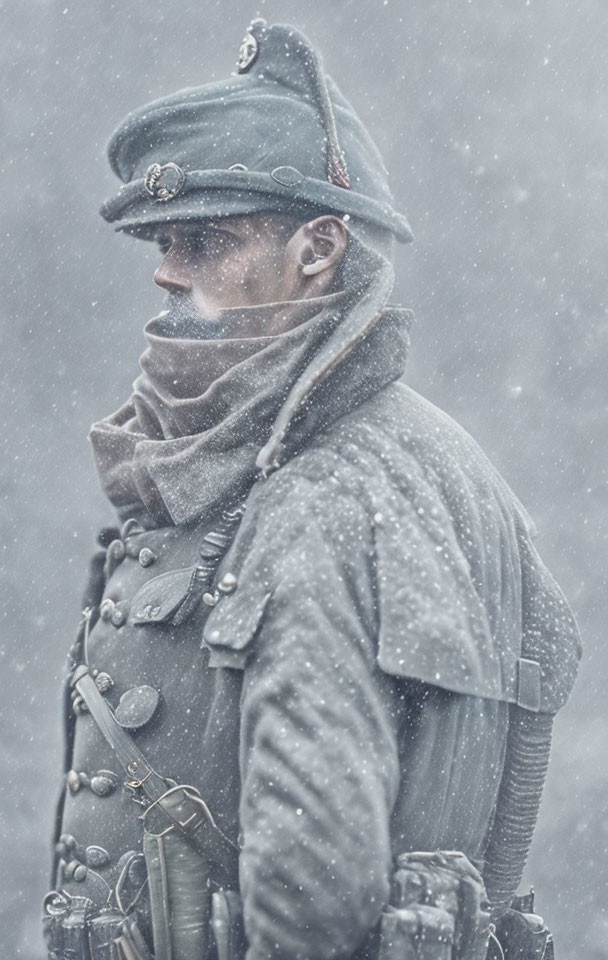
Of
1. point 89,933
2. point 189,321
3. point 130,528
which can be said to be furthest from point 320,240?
point 89,933

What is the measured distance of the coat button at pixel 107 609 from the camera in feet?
14.0

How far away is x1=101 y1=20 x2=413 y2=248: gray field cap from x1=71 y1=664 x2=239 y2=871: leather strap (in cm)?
139

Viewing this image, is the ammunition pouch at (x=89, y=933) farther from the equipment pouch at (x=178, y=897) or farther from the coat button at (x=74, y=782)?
the coat button at (x=74, y=782)

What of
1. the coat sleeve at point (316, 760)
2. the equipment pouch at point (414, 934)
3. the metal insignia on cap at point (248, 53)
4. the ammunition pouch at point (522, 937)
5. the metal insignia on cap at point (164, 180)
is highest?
the metal insignia on cap at point (248, 53)

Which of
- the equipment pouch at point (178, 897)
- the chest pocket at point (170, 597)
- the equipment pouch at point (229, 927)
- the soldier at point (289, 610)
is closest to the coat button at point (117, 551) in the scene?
the soldier at point (289, 610)

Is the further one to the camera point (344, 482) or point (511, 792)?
point (511, 792)

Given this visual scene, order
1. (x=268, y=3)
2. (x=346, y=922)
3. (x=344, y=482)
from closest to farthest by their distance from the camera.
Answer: (x=346, y=922)
(x=344, y=482)
(x=268, y=3)

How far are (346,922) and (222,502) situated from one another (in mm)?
1139

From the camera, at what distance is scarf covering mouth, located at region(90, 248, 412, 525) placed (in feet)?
13.1

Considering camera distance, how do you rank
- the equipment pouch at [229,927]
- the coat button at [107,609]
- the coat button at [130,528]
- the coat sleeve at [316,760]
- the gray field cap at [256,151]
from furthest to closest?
the coat button at [130,528] → the coat button at [107,609] → the gray field cap at [256,151] → the equipment pouch at [229,927] → the coat sleeve at [316,760]

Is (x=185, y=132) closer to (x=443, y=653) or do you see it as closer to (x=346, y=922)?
(x=443, y=653)

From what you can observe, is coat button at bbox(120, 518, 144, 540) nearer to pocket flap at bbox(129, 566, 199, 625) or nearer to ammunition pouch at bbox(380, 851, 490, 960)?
pocket flap at bbox(129, 566, 199, 625)

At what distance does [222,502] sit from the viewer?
4105mm

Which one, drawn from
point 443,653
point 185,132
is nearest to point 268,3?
point 185,132
